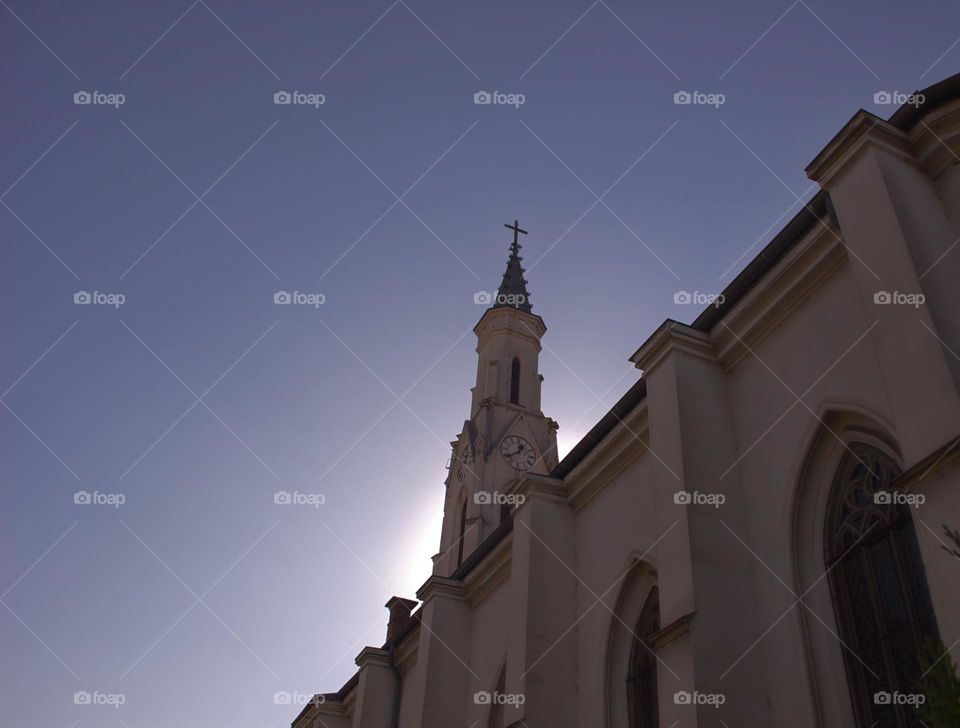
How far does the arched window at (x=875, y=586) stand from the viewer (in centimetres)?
847

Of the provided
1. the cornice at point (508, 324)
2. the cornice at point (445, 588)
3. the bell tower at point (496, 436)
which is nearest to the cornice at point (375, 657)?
the cornice at point (445, 588)

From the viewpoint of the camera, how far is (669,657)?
991 cm

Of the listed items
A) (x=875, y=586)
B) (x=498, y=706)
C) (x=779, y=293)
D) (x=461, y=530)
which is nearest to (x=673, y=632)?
(x=875, y=586)

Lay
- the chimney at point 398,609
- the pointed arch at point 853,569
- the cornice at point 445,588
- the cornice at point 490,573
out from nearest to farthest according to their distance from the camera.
Answer: the pointed arch at point 853,569, the cornice at point 490,573, the cornice at point 445,588, the chimney at point 398,609

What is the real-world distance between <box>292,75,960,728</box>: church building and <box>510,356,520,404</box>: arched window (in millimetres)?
20067

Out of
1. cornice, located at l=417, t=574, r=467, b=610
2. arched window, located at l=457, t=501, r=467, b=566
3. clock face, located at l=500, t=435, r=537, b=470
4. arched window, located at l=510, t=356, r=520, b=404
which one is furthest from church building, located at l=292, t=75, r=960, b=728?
arched window, located at l=510, t=356, r=520, b=404

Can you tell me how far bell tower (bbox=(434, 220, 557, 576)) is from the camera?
3194cm

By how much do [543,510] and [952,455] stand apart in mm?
8498

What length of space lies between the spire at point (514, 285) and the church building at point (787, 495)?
24003 millimetres

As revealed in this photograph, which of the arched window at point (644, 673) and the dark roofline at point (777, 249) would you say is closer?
the dark roofline at point (777, 249)

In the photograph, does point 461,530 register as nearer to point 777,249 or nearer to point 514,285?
point 514,285

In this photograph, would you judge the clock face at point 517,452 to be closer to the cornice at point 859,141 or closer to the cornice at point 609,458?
the cornice at point 609,458

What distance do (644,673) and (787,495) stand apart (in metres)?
3.73

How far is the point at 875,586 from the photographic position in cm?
902
